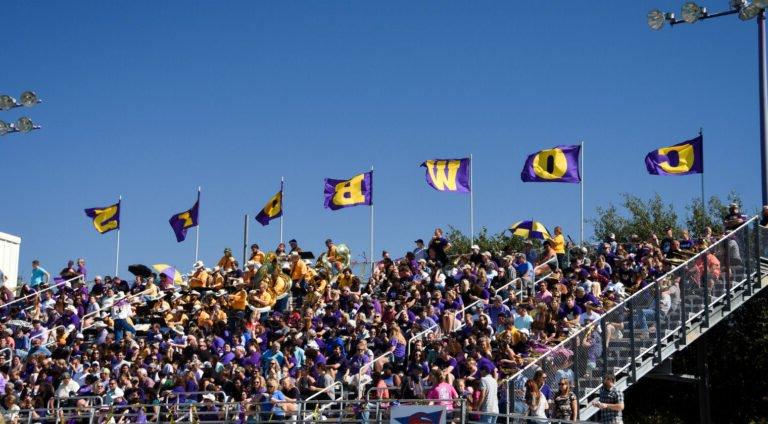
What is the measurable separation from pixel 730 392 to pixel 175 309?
52.7 feet

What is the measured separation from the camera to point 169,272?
104ft

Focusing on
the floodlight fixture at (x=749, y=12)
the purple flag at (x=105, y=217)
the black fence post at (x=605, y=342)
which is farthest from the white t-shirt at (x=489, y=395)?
the purple flag at (x=105, y=217)

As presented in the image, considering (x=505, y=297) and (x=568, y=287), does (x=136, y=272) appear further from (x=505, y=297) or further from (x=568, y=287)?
(x=568, y=287)

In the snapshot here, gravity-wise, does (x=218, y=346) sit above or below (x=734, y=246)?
below

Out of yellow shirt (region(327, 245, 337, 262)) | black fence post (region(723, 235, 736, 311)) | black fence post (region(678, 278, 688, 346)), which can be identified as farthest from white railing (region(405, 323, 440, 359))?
yellow shirt (region(327, 245, 337, 262))

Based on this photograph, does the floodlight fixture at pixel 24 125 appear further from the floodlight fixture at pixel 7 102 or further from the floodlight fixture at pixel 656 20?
the floodlight fixture at pixel 656 20

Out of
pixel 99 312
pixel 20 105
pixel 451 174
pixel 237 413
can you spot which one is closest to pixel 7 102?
pixel 20 105

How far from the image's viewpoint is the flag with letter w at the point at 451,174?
3103cm

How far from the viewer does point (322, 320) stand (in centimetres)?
2478

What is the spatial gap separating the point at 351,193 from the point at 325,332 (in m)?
8.86

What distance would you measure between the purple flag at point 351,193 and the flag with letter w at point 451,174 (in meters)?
2.17

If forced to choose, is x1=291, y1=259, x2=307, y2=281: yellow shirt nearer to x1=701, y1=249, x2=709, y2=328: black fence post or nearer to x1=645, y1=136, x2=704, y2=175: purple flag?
x1=645, y1=136, x2=704, y2=175: purple flag

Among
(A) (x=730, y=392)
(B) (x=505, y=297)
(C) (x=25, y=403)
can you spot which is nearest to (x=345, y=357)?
(B) (x=505, y=297)

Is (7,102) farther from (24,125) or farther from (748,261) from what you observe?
(748,261)
